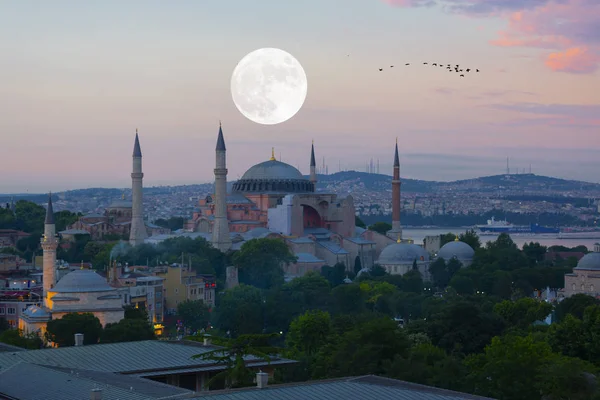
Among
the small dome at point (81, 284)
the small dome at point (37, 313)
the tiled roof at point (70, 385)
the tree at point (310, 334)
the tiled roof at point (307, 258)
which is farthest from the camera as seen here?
the tiled roof at point (307, 258)

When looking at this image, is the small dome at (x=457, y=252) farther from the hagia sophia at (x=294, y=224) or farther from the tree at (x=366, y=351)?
the tree at (x=366, y=351)

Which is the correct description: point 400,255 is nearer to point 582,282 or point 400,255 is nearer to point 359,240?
point 359,240

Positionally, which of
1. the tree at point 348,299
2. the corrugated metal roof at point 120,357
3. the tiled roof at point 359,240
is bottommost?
the tree at point 348,299

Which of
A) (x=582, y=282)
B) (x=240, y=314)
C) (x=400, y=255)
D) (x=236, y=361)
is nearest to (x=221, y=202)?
(x=400, y=255)

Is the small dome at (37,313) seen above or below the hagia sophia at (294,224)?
below

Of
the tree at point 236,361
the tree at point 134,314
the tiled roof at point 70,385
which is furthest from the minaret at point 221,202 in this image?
the tiled roof at point 70,385

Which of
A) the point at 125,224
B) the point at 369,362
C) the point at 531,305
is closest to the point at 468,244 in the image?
the point at 125,224
